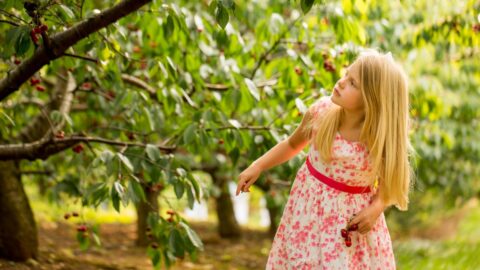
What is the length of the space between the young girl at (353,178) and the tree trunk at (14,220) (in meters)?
2.00

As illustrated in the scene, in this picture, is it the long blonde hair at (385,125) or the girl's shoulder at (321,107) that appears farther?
the girl's shoulder at (321,107)

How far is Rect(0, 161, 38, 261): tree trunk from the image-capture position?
4.09m

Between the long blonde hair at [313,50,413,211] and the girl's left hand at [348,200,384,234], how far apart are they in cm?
7

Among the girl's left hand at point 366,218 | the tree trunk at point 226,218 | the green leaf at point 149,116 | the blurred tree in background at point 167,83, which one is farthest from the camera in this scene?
the tree trunk at point 226,218

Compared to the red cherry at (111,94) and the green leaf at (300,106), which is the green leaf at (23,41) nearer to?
the green leaf at (300,106)

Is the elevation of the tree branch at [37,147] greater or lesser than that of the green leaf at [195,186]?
greater

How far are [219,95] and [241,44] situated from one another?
388 mm

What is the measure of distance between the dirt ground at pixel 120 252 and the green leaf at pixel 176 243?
1359 mm

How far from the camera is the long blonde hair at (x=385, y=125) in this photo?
256 cm

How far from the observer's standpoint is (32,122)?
4957 millimetres

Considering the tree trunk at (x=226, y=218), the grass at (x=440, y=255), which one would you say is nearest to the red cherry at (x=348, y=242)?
the grass at (x=440, y=255)

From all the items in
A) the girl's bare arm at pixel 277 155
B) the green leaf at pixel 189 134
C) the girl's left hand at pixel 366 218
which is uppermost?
the green leaf at pixel 189 134

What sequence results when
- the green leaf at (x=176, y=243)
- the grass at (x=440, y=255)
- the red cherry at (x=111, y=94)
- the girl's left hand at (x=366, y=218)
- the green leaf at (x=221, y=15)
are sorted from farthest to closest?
1. the grass at (x=440, y=255)
2. the red cherry at (x=111, y=94)
3. the green leaf at (x=176, y=243)
4. the girl's left hand at (x=366, y=218)
5. the green leaf at (x=221, y=15)

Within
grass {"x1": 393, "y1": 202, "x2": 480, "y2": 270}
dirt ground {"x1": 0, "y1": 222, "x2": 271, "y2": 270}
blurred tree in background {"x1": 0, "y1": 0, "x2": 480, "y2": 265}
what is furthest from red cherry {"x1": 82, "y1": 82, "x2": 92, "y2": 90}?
grass {"x1": 393, "y1": 202, "x2": 480, "y2": 270}
